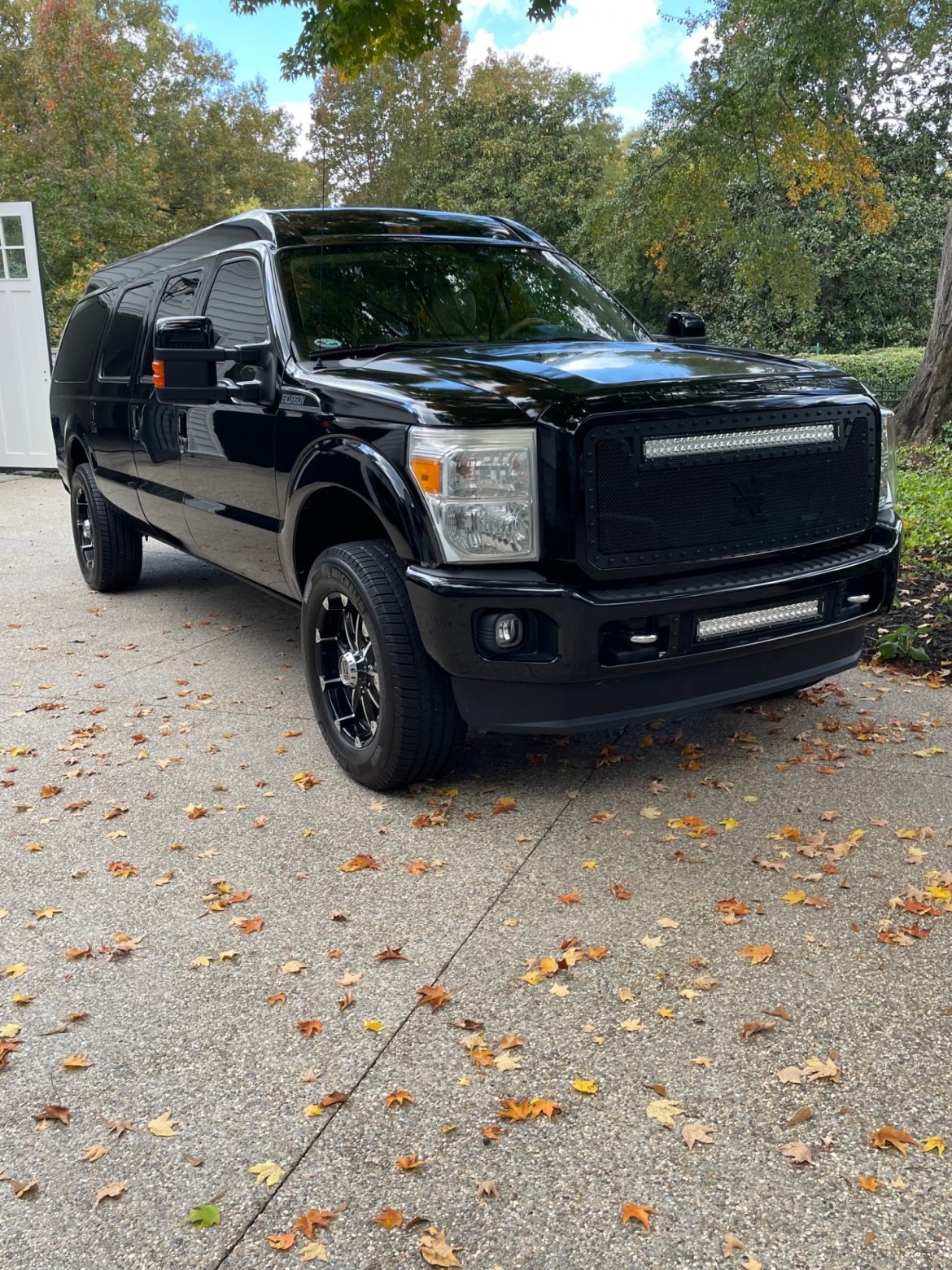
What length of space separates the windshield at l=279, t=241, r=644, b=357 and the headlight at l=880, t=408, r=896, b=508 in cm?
136

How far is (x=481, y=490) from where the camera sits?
346cm

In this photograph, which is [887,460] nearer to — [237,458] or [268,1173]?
[237,458]

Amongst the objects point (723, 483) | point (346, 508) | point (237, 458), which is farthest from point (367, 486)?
point (237, 458)

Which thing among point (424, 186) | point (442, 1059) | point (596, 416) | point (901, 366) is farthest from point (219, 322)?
point (424, 186)

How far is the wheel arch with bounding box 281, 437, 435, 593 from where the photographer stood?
3621 millimetres

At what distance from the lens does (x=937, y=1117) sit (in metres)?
2.36

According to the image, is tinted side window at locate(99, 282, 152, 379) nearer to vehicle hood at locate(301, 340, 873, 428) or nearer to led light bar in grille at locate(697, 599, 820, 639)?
vehicle hood at locate(301, 340, 873, 428)

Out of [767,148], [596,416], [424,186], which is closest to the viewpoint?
[596,416]

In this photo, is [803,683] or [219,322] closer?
[803,683]

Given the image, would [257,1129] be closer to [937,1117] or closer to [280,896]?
[280,896]

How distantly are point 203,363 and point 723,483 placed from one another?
239 centimetres

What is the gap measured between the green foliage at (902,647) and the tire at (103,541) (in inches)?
188

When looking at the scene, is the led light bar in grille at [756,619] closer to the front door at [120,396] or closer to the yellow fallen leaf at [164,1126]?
the yellow fallen leaf at [164,1126]

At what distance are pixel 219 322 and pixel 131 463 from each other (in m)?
1.54
